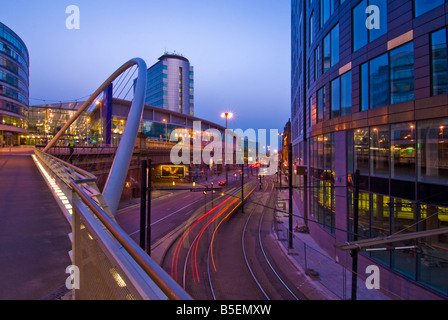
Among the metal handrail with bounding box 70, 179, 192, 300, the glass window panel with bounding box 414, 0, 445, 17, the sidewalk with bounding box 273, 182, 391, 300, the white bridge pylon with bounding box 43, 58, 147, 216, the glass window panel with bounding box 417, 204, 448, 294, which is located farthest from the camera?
the sidewalk with bounding box 273, 182, 391, 300

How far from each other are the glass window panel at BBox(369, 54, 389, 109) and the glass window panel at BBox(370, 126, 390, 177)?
1.48 metres

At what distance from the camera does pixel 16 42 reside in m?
62.8

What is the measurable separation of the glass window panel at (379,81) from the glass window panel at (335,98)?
3.53 meters

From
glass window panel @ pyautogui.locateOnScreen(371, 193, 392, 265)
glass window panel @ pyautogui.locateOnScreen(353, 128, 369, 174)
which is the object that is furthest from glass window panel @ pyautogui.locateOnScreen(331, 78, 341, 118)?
glass window panel @ pyautogui.locateOnScreen(371, 193, 392, 265)

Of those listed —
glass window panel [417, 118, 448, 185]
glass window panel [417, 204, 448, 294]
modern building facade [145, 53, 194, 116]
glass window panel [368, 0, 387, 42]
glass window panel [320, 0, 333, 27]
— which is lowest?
glass window panel [417, 204, 448, 294]

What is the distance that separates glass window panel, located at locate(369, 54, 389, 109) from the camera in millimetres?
13234

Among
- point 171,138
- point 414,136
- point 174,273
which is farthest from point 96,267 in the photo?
point 171,138

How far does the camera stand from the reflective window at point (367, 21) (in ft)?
43.9

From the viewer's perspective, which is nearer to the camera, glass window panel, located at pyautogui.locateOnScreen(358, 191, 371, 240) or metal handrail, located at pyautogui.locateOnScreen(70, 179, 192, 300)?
metal handrail, located at pyautogui.locateOnScreen(70, 179, 192, 300)

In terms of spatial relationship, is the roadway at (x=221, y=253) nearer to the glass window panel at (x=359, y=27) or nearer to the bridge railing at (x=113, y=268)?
the bridge railing at (x=113, y=268)

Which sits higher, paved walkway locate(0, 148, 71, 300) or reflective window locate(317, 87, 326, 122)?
reflective window locate(317, 87, 326, 122)

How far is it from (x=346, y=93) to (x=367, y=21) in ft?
14.3

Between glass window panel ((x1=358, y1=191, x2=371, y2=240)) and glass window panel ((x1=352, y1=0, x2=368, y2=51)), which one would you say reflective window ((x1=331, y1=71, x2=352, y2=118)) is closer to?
glass window panel ((x1=352, y1=0, x2=368, y2=51))
